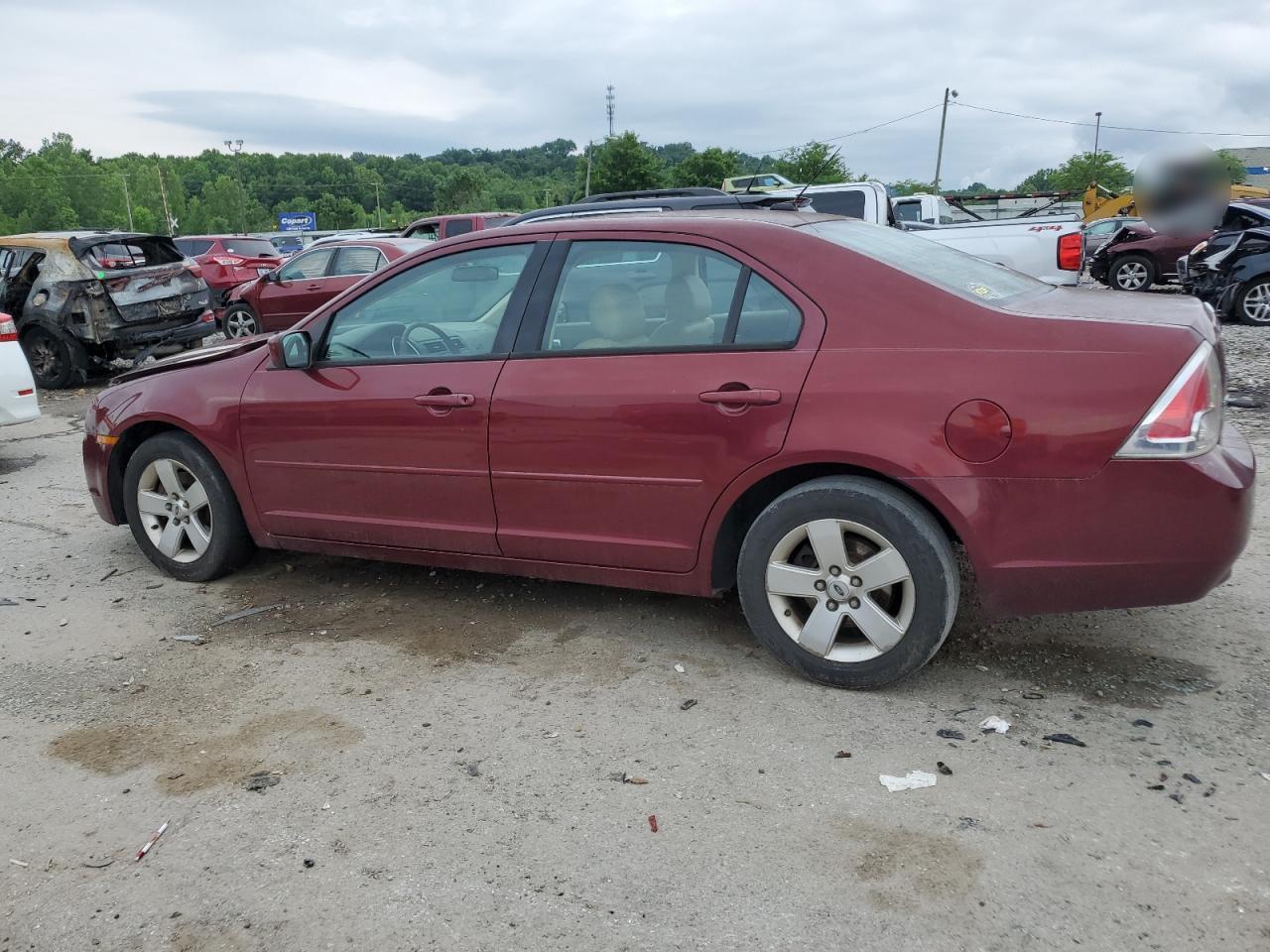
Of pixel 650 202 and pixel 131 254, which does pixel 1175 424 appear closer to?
pixel 650 202

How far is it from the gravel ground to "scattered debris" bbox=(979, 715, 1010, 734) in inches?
1.4

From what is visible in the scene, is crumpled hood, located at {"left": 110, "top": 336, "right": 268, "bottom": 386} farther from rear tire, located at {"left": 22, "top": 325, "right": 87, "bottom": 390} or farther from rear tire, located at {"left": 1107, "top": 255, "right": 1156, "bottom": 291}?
rear tire, located at {"left": 1107, "top": 255, "right": 1156, "bottom": 291}

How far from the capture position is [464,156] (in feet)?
378

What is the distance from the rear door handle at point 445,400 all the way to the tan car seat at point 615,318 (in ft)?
1.63

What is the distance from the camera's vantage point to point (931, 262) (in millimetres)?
3754

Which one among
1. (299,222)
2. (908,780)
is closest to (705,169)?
(299,222)

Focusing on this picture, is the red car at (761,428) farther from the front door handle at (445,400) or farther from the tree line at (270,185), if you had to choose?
the tree line at (270,185)

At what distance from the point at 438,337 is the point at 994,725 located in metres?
2.63

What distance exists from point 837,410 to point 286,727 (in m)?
2.16

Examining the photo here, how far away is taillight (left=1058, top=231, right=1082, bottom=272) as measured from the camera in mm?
11305

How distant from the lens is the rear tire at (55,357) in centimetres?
1112

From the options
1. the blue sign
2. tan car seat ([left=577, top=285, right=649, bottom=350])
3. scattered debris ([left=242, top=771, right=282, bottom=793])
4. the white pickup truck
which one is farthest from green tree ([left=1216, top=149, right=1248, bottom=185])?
the blue sign

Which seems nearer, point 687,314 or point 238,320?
point 687,314

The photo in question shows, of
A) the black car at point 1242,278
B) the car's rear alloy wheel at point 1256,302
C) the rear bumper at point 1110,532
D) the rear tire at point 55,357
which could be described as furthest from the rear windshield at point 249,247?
the rear bumper at point 1110,532
